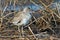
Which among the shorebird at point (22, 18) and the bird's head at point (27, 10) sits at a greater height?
the bird's head at point (27, 10)

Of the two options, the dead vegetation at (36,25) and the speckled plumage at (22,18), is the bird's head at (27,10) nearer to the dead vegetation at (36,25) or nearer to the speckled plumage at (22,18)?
the speckled plumage at (22,18)

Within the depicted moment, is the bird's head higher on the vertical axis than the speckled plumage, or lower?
higher

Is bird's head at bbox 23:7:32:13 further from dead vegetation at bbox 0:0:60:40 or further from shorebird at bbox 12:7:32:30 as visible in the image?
dead vegetation at bbox 0:0:60:40

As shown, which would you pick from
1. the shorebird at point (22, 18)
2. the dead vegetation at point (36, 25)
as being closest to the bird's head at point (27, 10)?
the shorebird at point (22, 18)

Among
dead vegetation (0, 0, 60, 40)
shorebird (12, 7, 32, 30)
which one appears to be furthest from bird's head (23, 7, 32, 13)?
dead vegetation (0, 0, 60, 40)

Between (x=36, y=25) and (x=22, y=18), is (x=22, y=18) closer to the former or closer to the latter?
(x=22, y=18)

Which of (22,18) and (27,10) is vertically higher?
(27,10)

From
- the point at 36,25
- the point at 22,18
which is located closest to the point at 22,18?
the point at 22,18

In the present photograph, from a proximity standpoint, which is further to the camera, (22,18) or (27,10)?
(27,10)
